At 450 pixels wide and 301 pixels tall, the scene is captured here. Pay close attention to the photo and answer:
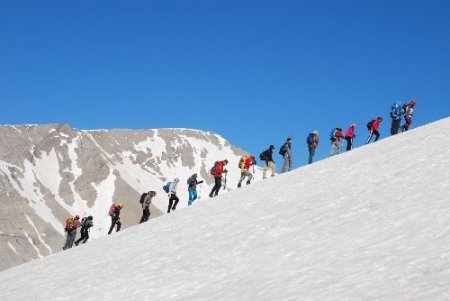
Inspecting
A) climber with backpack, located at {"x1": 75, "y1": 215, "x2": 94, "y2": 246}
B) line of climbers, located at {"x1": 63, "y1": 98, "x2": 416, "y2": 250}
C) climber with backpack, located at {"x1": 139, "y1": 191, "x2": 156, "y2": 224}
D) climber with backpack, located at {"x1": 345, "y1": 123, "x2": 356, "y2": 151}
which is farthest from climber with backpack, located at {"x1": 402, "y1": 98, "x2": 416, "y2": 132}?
climber with backpack, located at {"x1": 75, "y1": 215, "x2": 94, "y2": 246}

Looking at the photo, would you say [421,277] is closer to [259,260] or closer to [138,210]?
[259,260]

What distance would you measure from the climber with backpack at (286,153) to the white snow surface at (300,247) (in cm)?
685

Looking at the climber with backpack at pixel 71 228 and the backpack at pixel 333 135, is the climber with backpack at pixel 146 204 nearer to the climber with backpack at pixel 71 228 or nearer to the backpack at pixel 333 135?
the climber with backpack at pixel 71 228

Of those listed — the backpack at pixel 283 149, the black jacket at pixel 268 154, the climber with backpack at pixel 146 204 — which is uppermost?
the backpack at pixel 283 149

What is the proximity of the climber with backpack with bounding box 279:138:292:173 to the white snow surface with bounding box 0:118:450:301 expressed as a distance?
22.5 feet

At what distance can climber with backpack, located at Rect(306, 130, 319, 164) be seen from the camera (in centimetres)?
2836

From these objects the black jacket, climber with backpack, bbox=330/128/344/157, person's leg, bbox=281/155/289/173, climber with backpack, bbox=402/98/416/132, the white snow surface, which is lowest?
the white snow surface

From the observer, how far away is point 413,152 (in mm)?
18344

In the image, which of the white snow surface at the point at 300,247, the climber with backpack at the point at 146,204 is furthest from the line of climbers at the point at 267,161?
the white snow surface at the point at 300,247

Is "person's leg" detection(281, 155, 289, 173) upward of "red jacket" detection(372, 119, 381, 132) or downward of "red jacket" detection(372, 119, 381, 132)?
downward

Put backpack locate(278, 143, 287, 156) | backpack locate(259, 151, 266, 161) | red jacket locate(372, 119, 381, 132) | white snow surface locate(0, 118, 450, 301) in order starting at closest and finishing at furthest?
white snow surface locate(0, 118, 450, 301) → backpack locate(259, 151, 266, 161) → backpack locate(278, 143, 287, 156) → red jacket locate(372, 119, 381, 132)

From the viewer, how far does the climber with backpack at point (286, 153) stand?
2823 cm

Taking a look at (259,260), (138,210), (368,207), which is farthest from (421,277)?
(138,210)

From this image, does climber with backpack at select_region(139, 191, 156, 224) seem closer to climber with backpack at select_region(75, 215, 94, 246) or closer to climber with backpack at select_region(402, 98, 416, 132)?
climber with backpack at select_region(75, 215, 94, 246)
